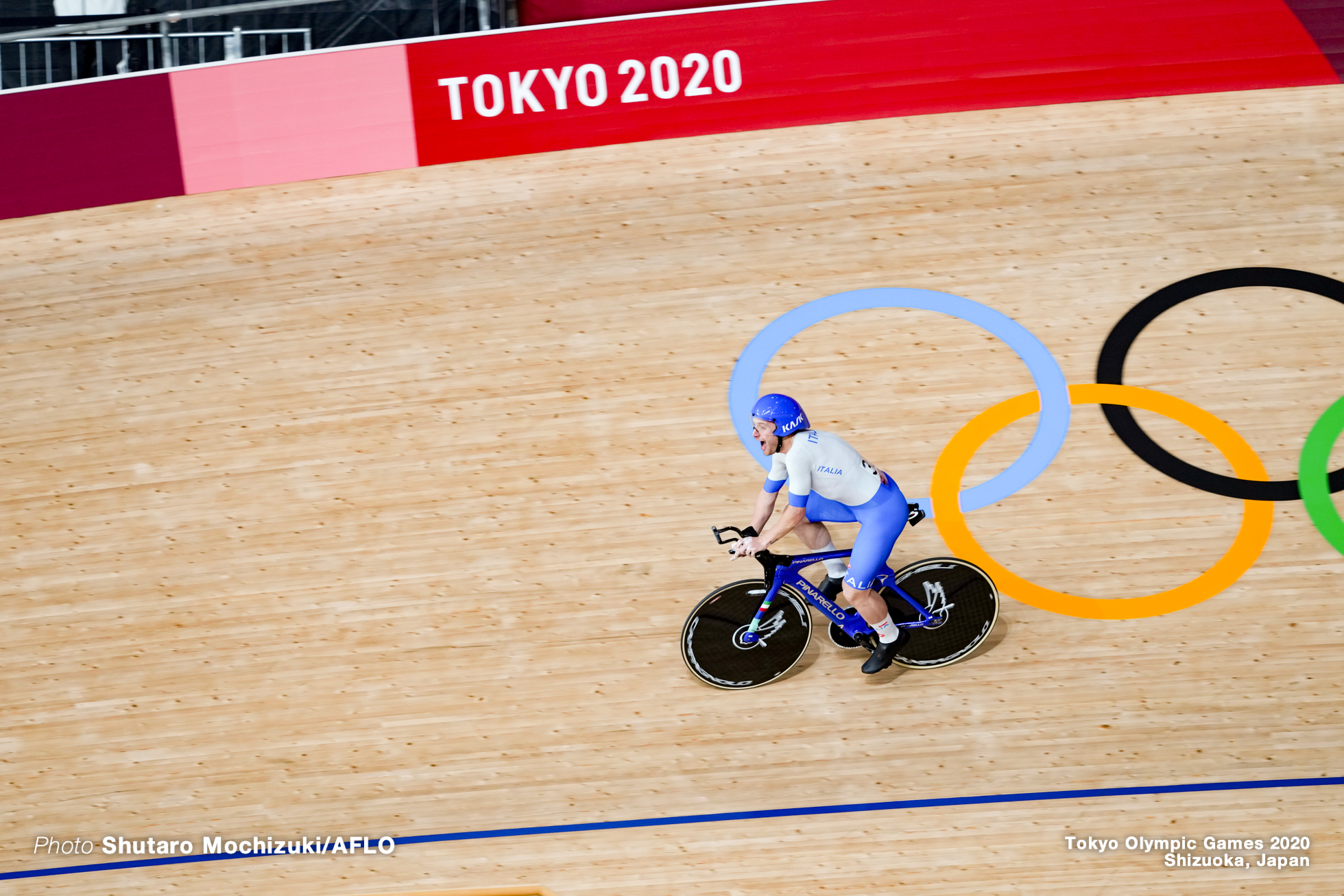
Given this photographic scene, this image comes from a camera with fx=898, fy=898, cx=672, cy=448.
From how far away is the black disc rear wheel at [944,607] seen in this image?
4.55 metres

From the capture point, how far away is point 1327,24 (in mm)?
5188

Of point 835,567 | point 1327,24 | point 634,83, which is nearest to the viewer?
point 835,567

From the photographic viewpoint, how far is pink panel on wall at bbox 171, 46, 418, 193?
17.5 ft

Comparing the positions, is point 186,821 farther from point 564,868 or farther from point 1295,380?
point 1295,380

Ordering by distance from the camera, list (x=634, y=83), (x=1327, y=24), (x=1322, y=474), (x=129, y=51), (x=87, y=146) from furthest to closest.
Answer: (x=129, y=51), (x=87, y=146), (x=634, y=83), (x=1327, y=24), (x=1322, y=474)

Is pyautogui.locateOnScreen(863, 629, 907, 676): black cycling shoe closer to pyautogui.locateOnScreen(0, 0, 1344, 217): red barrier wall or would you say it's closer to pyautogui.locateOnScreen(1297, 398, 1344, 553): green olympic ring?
pyautogui.locateOnScreen(1297, 398, 1344, 553): green olympic ring

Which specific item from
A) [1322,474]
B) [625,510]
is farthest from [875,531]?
[1322,474]

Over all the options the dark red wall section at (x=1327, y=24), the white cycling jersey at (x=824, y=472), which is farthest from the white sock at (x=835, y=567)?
the dark red wall section at (x=1327, y=24)

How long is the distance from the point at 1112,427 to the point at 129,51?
6471 millimetres

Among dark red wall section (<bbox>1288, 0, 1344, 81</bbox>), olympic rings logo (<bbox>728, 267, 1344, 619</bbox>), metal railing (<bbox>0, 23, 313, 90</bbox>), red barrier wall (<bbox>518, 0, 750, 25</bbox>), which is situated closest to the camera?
olympic rings logo (<bbox>728, 267, 1344, 619</bbox>)

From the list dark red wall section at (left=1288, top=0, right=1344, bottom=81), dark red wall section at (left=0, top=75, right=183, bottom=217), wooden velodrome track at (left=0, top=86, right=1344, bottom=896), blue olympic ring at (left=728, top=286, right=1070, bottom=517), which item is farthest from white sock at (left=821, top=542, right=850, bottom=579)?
dark red wall section at (left=0, top=75, right=183, bottom=217)

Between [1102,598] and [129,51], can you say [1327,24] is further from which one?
[129,51]

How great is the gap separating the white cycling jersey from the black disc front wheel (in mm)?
643

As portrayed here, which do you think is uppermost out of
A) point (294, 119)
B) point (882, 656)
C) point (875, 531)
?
point (294, 119)
